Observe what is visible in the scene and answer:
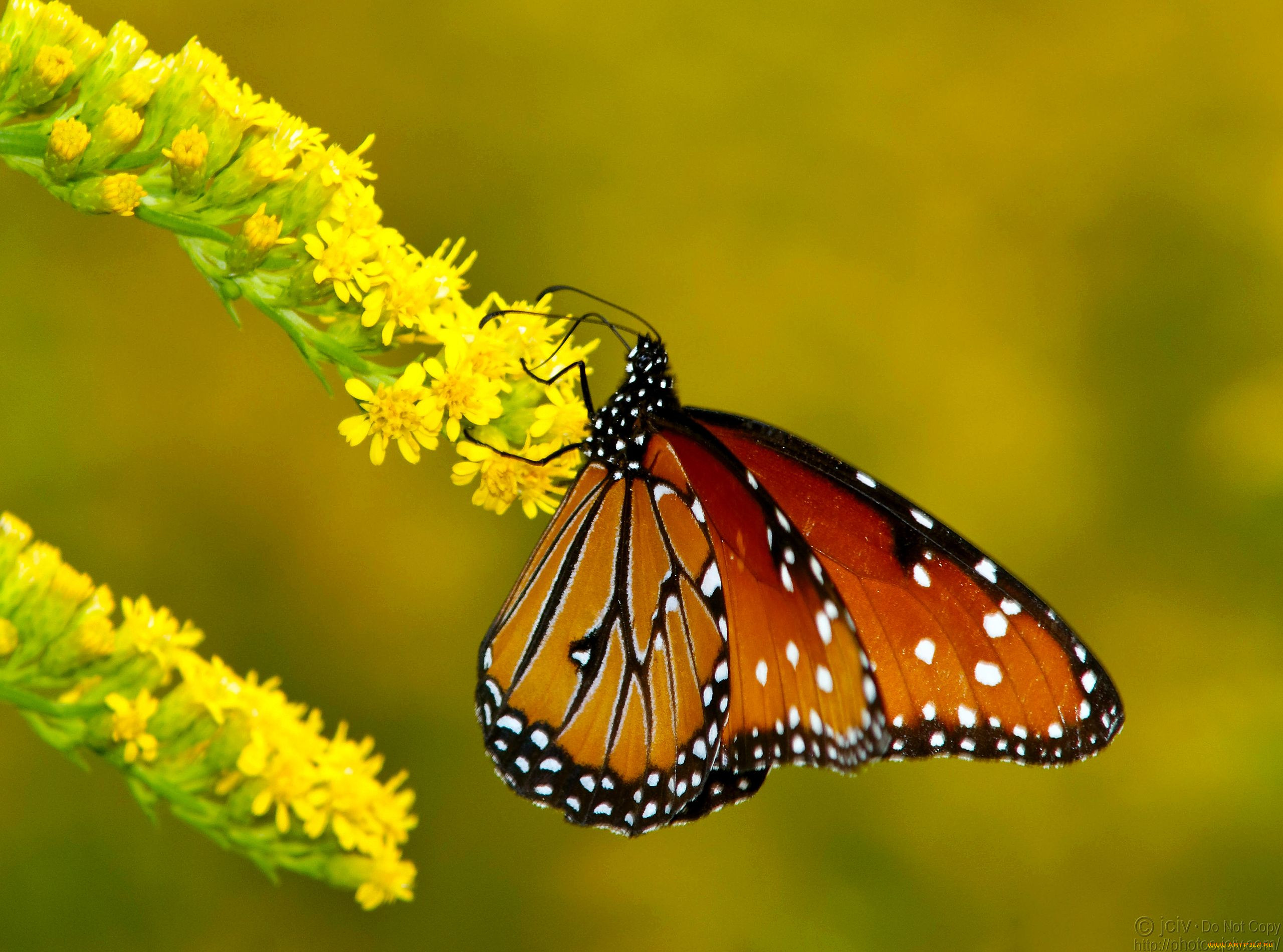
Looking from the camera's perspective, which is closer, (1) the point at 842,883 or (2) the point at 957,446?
(1) the point at 842,883

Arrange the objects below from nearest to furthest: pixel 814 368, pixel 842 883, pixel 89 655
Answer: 1. pixel 89 655
2. pixel 842 883
3. pixel 814 368

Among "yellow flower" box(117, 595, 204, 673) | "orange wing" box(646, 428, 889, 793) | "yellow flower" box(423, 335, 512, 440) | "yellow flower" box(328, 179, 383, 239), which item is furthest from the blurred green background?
"yellow flower" box(328, 179, 383, 239)

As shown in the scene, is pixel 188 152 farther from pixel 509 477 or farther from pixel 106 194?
pixel 509 477

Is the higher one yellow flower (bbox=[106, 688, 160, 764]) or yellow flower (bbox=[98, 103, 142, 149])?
yellow flower (bbox=[98, 103, 142, 149])

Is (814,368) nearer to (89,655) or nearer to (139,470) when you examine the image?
(139,470)

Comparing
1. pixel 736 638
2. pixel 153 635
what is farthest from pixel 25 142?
pixel 736 638

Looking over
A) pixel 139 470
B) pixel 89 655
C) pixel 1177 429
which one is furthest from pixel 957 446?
pixel 89 655
